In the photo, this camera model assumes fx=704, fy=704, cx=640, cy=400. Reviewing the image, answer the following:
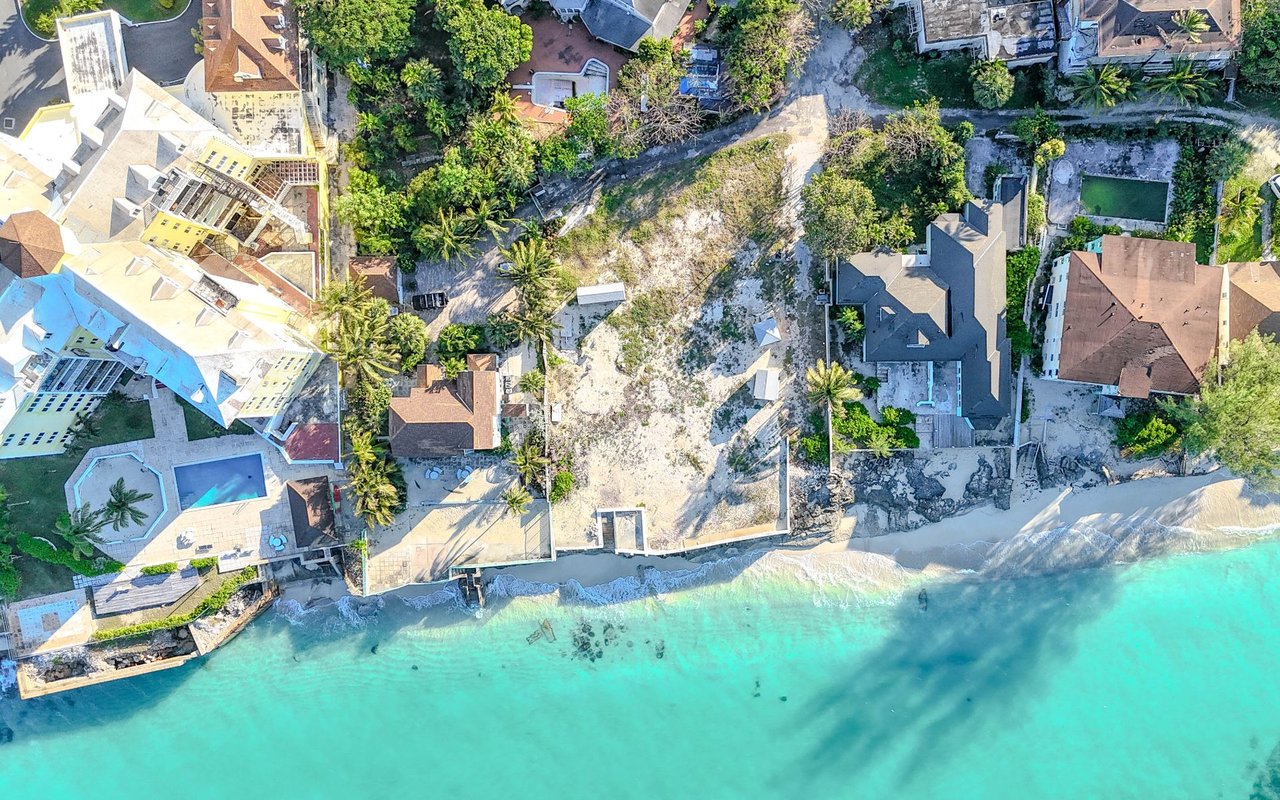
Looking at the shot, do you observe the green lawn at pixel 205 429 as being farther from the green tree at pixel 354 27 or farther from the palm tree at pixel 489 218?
the green tree at pixel 354 27

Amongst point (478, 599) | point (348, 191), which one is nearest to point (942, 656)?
point (478, 599)

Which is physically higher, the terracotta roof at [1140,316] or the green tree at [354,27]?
the green tree at [354,27]

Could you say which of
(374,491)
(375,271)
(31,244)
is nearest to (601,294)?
(375,271)

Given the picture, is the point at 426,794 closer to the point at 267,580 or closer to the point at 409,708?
the point at 409,708

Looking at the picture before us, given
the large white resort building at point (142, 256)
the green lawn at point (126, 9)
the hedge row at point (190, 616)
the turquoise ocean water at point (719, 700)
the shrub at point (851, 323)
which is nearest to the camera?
the large white resort building at point (142, 256)

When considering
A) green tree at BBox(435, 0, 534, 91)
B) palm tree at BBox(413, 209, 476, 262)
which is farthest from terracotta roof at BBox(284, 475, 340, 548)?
green tree at BBox(435, 0, 534, 91)

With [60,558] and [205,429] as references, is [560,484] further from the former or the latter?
[60,558]

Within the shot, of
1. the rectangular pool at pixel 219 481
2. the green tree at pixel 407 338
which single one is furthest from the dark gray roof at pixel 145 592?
the green tree at pixel 407 338
